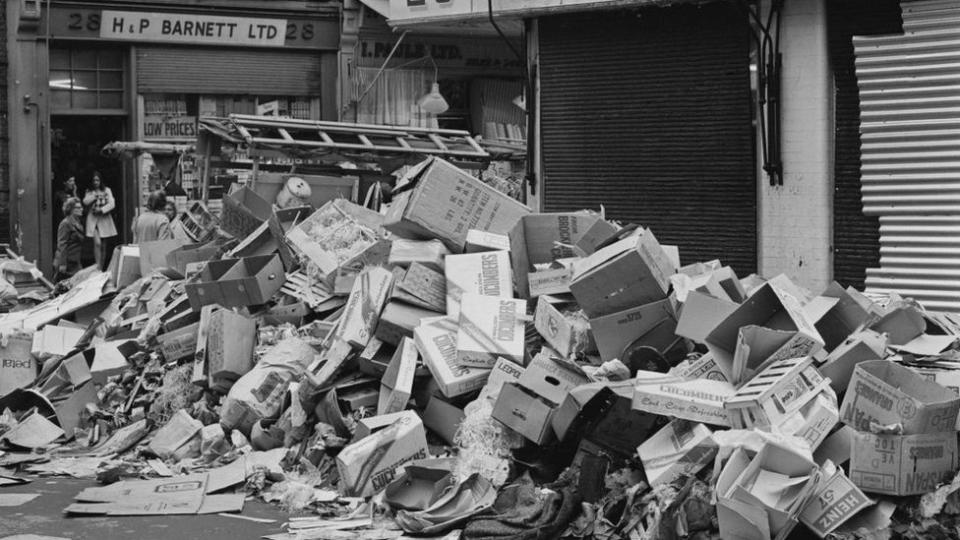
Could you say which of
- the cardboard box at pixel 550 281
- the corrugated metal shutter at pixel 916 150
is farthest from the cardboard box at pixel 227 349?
the corrugated metal shutter at pixel 916 150

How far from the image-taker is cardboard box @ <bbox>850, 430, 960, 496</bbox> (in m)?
5.88

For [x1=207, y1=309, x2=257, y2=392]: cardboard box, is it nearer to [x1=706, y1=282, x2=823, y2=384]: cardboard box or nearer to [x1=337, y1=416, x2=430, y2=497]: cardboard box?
[x1=337, y1=416, x2=430, y2=497]: cardboard box

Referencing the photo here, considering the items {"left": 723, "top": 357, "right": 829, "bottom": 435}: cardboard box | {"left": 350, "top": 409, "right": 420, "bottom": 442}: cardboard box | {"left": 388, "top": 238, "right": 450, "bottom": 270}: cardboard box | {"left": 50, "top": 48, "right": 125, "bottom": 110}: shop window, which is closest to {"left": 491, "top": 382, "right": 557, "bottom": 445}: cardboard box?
{"left": 350, "top": 409, "right": 420, "bottom": 442}: cardboard box

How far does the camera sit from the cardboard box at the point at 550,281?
8117 mm

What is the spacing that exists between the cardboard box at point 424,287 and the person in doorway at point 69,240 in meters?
10.5

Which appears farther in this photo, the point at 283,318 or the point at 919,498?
the point at 283,318

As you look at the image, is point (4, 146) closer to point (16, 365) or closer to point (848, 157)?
point (16, 365)

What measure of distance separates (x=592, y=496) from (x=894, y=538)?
144 cm

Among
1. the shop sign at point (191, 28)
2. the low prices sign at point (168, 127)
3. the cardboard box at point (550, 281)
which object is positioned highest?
the shop sign at point (191, 28)

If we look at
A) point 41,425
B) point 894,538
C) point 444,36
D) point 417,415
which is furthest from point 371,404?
point 444,36

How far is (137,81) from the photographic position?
1919cm

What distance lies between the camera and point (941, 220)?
10281mm

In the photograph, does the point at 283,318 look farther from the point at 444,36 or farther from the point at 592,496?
the point at 444,36

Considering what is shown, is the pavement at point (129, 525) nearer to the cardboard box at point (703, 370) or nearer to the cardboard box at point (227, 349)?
the cardboard box at point (227, 349)
